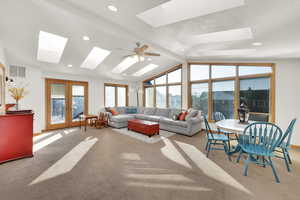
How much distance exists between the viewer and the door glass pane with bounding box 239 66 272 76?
3.99 m

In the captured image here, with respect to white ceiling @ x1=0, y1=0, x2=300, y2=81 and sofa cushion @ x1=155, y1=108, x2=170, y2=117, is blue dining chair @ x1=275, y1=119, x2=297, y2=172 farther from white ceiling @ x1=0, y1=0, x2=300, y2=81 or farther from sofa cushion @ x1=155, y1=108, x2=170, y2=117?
sofa cushion @ x1=155, y1=108, x2=170, y2=117

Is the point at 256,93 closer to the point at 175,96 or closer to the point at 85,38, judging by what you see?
the point at 175,96

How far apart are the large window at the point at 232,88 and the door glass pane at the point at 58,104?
5.67 metres

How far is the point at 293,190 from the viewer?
1854 millimetres

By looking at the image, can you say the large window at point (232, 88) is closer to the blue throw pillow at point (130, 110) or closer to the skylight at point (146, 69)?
the skylight at point (146, 69)

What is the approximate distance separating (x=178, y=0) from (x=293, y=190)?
3.44 meters

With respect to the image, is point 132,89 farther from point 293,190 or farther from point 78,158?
point 293,190

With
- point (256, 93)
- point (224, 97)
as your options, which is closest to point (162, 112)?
point (224, 97)

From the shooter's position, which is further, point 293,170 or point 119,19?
point 119,19

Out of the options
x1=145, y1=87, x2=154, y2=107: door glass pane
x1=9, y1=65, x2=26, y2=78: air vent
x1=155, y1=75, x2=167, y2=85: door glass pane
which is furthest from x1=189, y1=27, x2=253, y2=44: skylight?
x1=9, y1=65, x2=26, y2=78: air vent

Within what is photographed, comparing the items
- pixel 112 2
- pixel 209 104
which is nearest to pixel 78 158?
pixel 112 2

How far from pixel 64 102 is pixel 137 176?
507cm

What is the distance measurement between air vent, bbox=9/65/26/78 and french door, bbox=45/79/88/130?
93cm

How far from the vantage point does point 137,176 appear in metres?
2.19
